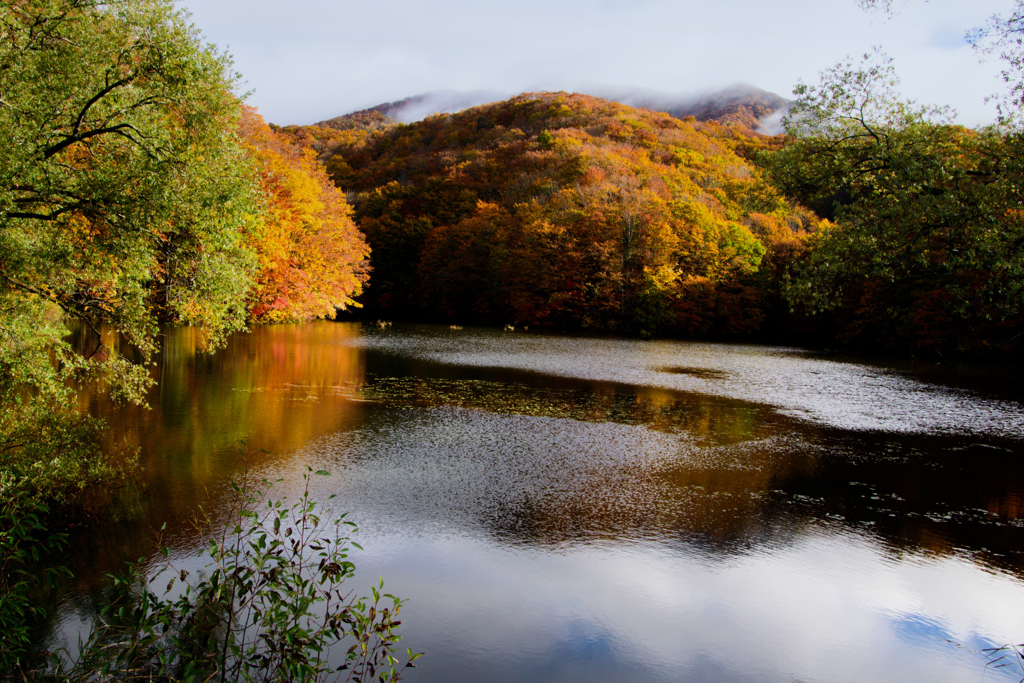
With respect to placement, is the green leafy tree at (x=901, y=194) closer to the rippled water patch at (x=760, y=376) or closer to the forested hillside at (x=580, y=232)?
the rippled water patch at (x=760, y=376)

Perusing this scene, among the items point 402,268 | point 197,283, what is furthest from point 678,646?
point 402,268

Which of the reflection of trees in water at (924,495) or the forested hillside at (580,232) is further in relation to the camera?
the forested hillside at (580,232)

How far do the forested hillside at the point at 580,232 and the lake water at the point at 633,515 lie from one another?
60.9 ft

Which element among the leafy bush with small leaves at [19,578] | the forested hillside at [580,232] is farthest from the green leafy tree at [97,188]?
the forested hillside at [580,232]

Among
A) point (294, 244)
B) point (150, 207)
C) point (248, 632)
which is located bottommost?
point (248, 632)

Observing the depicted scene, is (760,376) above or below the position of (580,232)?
below

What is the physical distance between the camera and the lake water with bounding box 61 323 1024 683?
5.46 metres

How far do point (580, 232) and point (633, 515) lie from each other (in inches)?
1552

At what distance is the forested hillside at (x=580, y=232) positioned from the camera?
142 feet

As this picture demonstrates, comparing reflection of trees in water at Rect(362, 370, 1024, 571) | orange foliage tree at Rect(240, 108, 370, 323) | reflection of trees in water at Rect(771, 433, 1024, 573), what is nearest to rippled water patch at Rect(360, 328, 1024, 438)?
reflection of trees in water at Rect(771, 433, 1024, 573)

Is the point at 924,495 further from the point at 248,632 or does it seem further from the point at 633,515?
the point at 248,632

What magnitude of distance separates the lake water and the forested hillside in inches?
731

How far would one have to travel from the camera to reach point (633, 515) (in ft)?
27.1

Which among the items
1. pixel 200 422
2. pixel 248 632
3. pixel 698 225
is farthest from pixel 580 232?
pixel 248 632
